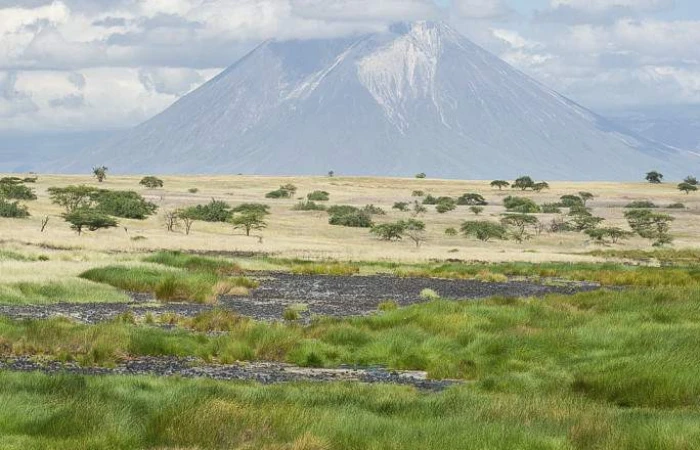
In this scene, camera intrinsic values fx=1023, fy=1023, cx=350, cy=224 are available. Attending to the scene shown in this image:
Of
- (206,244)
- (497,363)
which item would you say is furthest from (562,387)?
(206,244)

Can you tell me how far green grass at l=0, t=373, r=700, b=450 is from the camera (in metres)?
14.7

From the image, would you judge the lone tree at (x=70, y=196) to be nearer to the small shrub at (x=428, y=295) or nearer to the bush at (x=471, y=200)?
the bush at (x=471, y=200)

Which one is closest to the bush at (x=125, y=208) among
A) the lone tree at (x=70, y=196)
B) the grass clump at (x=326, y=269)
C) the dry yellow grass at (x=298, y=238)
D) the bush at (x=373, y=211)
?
the dry yellow grass at (x=298, y=238)

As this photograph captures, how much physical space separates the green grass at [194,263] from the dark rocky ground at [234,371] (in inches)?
1093

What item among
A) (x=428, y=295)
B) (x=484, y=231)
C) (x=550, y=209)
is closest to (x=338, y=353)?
(x=428, y=295)

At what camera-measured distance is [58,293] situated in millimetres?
38875

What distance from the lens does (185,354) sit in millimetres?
25844

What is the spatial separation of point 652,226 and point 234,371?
304ft

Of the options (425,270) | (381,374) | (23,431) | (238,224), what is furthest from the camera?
(238,224)

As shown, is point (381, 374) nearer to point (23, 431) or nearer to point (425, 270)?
point (23, 431)

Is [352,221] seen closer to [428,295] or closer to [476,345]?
[428,295]

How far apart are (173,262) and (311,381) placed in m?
32.2

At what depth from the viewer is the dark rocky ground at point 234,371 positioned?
22781 mm

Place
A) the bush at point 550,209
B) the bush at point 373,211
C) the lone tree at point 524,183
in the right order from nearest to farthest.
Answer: the bush at point 373,211
the bush at point 550,209
the lone tree at point 524,183
